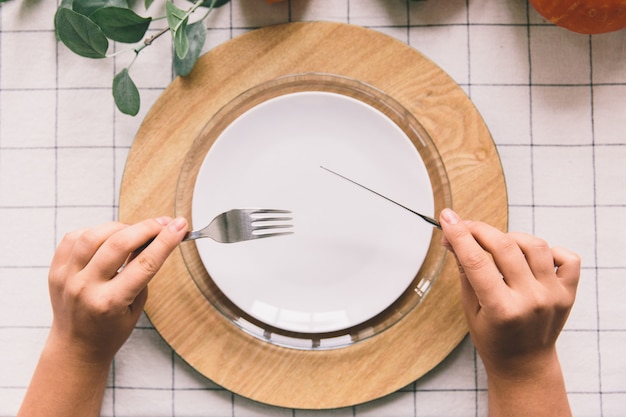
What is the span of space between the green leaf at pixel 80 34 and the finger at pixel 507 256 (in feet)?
1.70

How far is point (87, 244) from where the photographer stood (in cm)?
65

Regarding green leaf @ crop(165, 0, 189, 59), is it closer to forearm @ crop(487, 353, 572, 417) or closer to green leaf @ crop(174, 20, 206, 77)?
green leaf @ crop(174, 20, 206, 77)

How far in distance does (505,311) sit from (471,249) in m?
0.08

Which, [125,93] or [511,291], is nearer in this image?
[511,291]

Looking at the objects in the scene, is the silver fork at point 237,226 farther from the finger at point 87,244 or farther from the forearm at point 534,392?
the forearm at point 534,392

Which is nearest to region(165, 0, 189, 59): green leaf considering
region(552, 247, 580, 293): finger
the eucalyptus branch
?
the eucalyptus branch

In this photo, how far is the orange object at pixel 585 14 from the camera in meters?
0.66

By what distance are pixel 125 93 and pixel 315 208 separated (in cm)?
29

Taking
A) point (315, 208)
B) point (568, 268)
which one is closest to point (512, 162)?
point (568, 268)

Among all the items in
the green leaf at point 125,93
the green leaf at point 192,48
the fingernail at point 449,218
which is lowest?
the fingernail at point 449,218

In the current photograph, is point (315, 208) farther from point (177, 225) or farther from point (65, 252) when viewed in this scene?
point (65, 252)

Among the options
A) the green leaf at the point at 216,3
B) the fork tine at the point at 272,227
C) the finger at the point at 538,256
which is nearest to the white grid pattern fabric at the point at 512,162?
the green leaf at the point at 216,3

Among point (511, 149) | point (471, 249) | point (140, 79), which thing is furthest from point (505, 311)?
point (140, 79)

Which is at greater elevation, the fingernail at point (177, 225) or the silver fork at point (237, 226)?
the fingernail at point (177, 225)
